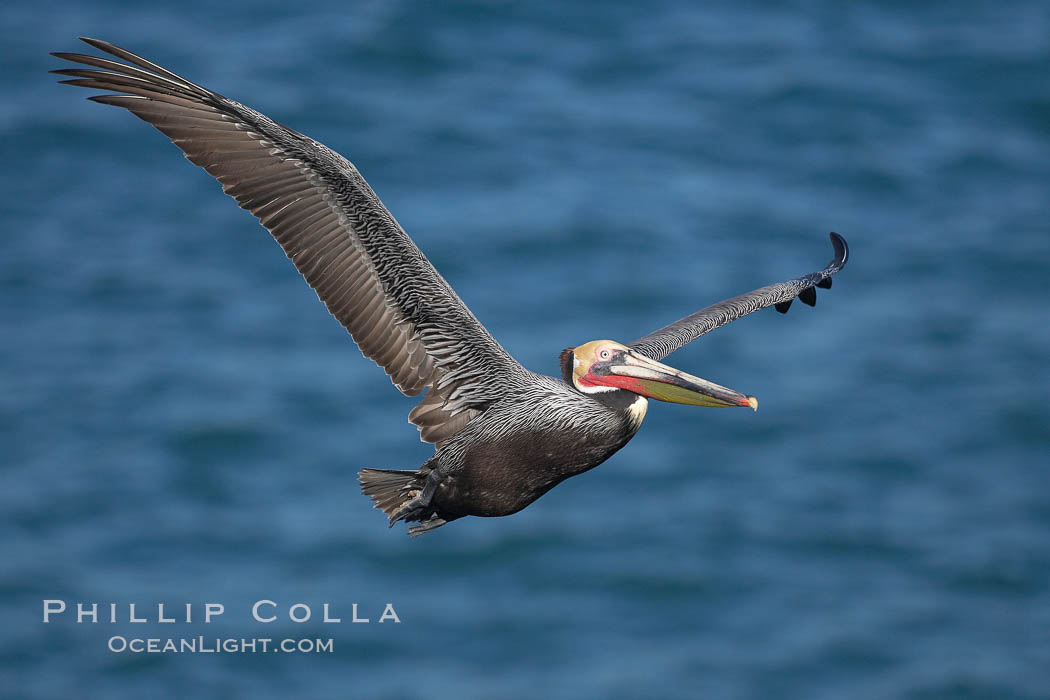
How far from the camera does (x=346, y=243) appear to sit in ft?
37.7

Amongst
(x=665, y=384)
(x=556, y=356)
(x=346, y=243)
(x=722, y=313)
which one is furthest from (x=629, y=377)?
(x=556, y=356)

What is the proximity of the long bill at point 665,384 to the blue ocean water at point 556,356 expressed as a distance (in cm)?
2492

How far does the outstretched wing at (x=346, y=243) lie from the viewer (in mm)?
11250

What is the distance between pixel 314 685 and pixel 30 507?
9420mm

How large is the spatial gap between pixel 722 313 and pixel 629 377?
2974 mm

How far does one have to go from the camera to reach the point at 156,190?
4722cm

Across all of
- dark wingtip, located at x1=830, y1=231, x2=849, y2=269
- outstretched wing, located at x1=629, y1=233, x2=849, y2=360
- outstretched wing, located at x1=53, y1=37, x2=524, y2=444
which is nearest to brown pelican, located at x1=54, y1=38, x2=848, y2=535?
outstretched wing, located at x1=53, y1=37, x2=524, y2=444

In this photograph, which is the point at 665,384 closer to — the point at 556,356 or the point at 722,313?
the point at 722,313

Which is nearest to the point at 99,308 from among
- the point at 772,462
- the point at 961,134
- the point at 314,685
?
the point at 314,685

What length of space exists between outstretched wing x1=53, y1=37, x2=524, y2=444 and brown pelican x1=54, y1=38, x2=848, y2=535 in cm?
1

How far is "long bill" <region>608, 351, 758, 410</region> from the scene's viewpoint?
10.5 m

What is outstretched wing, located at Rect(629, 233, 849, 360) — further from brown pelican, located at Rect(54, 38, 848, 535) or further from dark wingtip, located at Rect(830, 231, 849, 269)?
brown pelican, located at Rect(54, 38, 848, 535)

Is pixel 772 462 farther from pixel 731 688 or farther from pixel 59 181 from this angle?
pixel 59 181

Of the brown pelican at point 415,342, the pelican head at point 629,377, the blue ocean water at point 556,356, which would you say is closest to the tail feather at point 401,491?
the brown pelican at point 415,342
